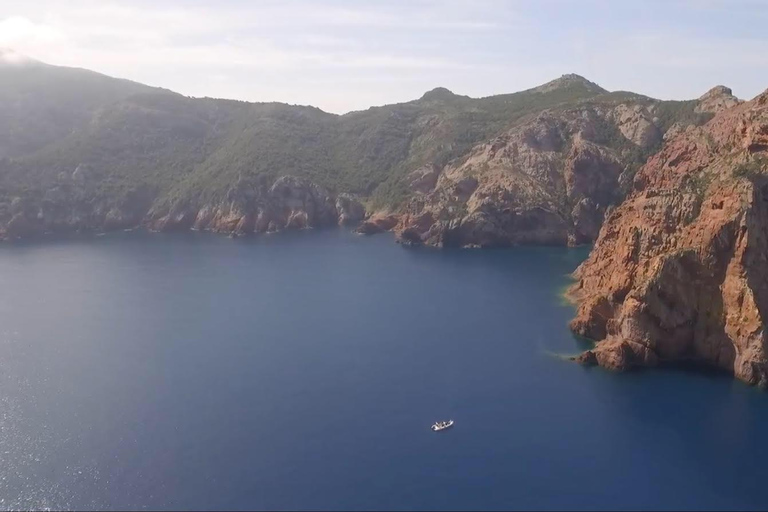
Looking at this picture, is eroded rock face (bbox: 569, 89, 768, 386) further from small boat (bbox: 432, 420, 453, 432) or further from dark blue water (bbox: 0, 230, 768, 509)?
small boat (bbox: 432, 420, 453, 432)

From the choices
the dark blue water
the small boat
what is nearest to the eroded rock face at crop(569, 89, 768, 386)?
the dark blue water

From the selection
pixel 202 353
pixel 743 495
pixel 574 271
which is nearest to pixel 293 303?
pixel 202 353

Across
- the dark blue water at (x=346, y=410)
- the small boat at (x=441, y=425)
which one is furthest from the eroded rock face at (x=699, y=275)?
the small boat at (x=441, y=425)

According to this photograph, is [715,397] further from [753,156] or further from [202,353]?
[202,353]

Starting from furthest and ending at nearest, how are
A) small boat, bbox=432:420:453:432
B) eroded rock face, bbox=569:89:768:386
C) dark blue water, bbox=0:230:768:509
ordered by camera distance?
eroded rock face, bbox=569:89:768:386 < small boat, bbox=432:420:453:432 < dark blue water, bbox=0:230:768:509

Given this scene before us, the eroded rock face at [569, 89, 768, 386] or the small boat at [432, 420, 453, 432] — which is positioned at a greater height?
the eroded rock face at [569, 89, 768, 386]

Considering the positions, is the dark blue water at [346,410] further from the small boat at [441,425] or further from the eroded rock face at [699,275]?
the eroded rock face at [699,275]

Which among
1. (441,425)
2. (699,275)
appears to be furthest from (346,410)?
(699,275)
